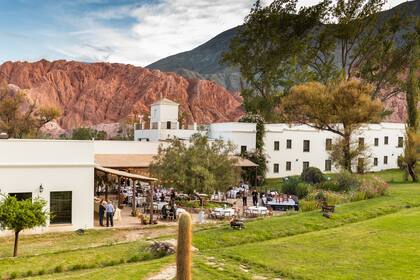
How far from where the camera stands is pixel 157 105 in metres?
46.7

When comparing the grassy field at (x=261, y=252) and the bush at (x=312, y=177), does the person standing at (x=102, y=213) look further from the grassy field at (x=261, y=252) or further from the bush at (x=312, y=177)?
the bush at (x=312, y=177)

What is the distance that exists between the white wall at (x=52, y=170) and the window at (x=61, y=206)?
210mm

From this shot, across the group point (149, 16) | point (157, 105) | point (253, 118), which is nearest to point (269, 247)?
point (253, 118)

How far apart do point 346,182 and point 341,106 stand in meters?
9.60

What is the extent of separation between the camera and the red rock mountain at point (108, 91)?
111938 millimetres

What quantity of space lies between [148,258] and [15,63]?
397ft

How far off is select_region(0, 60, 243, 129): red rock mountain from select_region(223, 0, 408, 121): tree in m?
57.7

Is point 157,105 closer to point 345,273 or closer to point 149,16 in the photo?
point 149,16

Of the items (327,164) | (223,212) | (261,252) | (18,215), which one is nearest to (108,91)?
(327,164)

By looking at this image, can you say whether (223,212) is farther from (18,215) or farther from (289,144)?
(289,144)

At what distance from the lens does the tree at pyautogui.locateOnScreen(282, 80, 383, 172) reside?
3562 cm

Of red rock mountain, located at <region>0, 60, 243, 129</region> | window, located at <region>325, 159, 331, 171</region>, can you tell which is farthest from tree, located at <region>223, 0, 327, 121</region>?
red rock mountain, located at <region>0, 60, 243, 129</region>

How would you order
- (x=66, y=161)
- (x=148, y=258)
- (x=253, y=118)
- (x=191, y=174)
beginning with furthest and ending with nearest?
(x=253, y=118)
(x=191, y=174)
(x=66, y=161)
(x=148, y=258)

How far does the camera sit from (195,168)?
24.1 meters
